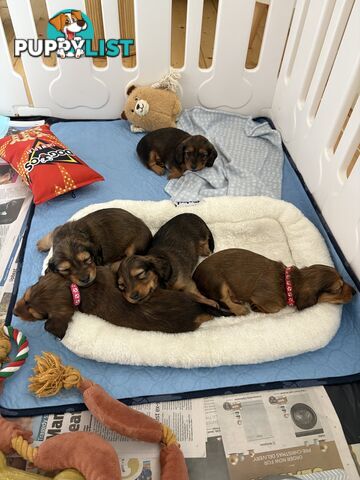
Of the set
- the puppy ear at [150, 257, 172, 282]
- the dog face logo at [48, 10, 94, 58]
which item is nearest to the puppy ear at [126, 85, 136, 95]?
the dog face logo at [48, 10, 94, 58]

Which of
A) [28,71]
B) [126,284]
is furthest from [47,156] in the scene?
[126,284]

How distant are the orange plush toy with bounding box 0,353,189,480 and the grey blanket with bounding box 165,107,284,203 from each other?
1.09 metres

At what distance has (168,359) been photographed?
1.47 m

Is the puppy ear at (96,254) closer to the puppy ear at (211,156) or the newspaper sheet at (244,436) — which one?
the newspaper sheet at (244,436)

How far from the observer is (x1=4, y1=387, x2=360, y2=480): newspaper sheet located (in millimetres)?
1281

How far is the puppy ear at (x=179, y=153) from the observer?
2.21m

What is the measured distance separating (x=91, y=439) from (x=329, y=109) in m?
1.78

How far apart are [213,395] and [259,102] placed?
204cm

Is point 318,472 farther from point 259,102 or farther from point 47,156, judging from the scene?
point 259,102

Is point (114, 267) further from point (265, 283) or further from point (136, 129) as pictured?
point (136, 129)

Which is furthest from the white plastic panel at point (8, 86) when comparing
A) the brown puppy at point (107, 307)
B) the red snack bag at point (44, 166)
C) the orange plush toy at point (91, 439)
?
the orange plush toy at point (91, 439)

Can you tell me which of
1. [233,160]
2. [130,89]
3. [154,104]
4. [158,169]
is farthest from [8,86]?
[233,160]

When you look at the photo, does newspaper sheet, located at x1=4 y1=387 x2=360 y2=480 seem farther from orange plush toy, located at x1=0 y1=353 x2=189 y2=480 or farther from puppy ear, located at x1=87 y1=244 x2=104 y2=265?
puppy ear, located at x1=87 y1=244 x2=104 y2=265

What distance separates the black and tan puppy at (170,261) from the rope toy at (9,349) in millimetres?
441
